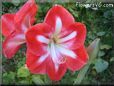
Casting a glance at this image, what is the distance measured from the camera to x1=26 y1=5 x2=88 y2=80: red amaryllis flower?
74 cm

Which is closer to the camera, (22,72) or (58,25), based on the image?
(58,25)

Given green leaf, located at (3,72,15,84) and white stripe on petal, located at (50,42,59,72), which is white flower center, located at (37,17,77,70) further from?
green leaf, located at (3,72,15,84)

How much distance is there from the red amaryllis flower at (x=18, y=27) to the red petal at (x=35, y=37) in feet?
0.10

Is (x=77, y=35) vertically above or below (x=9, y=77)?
above

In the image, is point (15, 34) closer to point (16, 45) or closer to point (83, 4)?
point (16, 45)

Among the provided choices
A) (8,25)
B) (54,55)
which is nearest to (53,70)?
(54,55)

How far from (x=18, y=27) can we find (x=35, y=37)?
5 cm

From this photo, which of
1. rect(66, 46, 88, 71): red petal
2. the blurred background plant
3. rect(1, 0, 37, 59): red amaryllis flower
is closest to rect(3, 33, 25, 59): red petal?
rect(1, 0, 37, 59): red amaryllis flower

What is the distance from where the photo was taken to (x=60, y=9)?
0.76 metres

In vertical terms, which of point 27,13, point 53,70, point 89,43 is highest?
point 27,13

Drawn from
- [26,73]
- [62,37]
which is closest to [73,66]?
[62,37]

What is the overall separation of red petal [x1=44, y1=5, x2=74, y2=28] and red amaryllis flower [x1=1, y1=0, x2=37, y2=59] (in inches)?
1.6

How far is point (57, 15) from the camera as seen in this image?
2.48ft

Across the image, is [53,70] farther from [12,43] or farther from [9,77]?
[9,77]
